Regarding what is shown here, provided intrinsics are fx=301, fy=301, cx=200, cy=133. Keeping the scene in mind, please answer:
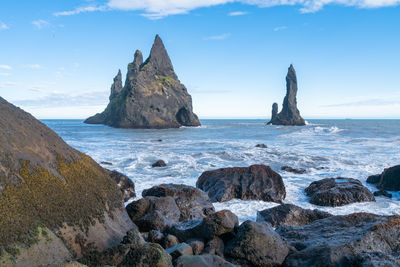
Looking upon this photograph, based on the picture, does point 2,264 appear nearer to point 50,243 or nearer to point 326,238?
point 50,243

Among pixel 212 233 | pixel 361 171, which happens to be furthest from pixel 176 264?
pixel 361 171

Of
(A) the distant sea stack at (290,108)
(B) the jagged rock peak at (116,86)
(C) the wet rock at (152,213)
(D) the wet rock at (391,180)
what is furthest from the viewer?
(B) the jagged rock peak at (116,86)

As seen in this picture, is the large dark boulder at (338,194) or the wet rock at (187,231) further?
the large dark boulder at (338,194)

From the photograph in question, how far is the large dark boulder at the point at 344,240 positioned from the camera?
4.46 meters

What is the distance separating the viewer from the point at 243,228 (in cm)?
525

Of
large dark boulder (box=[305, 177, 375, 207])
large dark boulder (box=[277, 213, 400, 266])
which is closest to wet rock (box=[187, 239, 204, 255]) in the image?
large dark boulder (box=[277, 213, 400, 266])

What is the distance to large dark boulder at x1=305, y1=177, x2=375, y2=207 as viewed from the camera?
10.8 meters

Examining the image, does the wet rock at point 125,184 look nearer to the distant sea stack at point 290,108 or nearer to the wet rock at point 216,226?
the wet rock at point 216,226

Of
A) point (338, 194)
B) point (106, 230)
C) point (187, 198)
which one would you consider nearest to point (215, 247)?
point (106, 230)

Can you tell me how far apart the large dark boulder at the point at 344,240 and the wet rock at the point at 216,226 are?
115 cm

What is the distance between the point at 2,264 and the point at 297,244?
452 centimetres

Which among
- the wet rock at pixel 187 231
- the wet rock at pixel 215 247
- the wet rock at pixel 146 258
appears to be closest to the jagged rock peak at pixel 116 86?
the wet rock at pixel 187 231

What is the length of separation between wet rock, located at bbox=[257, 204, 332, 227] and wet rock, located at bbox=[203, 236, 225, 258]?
307 cm

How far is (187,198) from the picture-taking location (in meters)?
9.25
